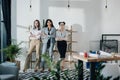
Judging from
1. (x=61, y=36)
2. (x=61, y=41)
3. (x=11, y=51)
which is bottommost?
(x=11, y=51)

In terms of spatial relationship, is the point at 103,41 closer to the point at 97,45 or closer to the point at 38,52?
the point at 97,45

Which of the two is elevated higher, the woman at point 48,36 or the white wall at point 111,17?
the white wall at point 111,17

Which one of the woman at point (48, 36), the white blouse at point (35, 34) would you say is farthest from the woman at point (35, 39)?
the woman at point (48, 36)

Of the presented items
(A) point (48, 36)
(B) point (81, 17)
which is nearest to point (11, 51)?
(A) point (48, 36)

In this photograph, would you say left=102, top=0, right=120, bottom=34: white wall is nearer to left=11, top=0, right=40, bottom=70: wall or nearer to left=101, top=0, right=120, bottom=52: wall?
left=101, top=0, right=120, bottom=52: wall

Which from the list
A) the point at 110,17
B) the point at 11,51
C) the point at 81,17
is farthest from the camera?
the point at 110,17

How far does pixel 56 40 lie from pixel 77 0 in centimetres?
173

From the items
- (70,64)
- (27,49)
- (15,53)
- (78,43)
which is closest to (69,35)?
(78,43)

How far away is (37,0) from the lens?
27.0 ft

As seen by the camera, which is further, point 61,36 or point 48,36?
point 61,36

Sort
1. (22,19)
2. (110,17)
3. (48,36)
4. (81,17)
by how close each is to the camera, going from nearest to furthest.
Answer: (48,36) → (22,19) → (81,17) → (110,17)

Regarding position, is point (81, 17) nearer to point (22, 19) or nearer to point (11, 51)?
point (22, 19)

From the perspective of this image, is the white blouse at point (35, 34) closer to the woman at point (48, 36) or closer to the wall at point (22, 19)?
the woman at point (48, 36)

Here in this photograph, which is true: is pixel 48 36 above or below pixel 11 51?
above
